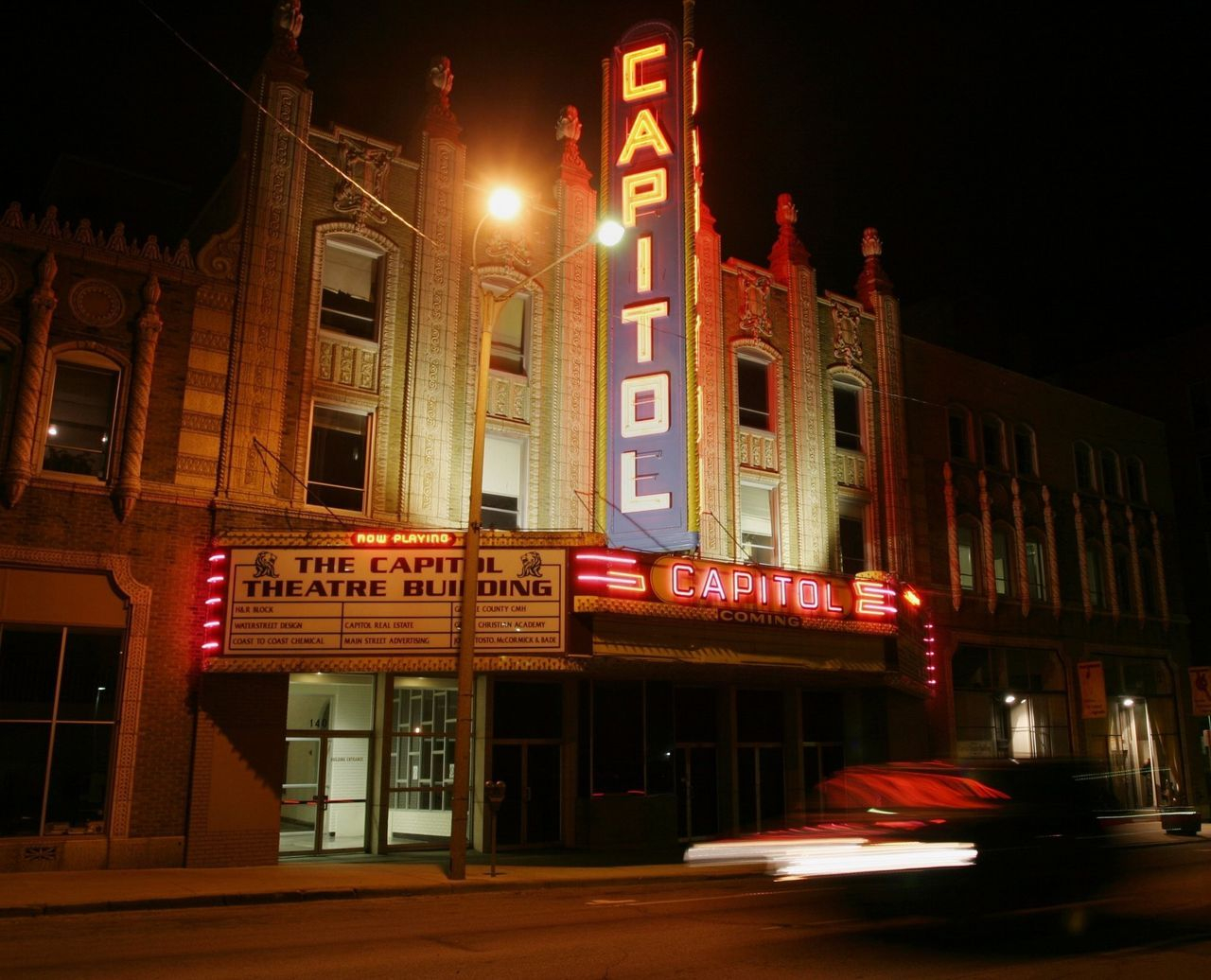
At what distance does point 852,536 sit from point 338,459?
45.5 ft

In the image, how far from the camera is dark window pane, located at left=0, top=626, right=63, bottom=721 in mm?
17141

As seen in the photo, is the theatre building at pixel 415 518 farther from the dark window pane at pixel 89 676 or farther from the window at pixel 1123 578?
the window at pixel 1123 578

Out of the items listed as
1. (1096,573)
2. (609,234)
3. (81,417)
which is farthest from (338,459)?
(1096,573)

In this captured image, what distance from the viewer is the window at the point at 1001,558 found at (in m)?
31.0

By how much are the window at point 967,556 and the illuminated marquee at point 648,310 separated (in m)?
12.6

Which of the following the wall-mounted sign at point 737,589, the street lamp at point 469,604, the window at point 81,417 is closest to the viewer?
the street lamp at point 469,604

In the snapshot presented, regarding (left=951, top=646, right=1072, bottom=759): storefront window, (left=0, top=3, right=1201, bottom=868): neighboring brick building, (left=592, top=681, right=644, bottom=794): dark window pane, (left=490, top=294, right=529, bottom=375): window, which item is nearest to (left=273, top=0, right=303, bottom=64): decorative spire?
(left=0, top=3, right=1201, bottom=868): neighboring brick building

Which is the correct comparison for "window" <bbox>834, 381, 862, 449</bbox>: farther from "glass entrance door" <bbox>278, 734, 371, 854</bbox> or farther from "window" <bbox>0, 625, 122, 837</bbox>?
"window" <bbox>0, 625, 122, 837</bbox>

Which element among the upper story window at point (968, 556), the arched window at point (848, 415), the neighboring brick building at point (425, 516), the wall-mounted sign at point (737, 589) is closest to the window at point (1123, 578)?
the upper story window at point (968, 556)

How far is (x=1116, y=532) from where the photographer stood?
35.1 metres

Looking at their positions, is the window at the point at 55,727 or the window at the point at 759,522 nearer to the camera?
the window at the point at 55,727

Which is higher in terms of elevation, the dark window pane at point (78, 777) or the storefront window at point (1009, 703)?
the storefront window at point (1009, 703)

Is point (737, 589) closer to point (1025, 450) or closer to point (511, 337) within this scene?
point (511, 337)

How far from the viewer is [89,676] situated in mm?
17766
